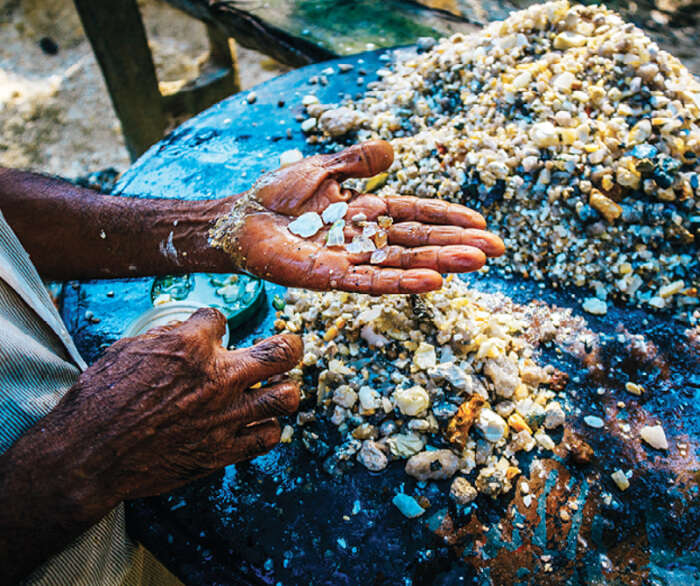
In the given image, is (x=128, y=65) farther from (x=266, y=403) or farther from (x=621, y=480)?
(x=621, y=480)

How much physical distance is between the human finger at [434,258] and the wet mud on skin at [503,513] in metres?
0.34

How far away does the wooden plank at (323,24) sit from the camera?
2623 millimetres

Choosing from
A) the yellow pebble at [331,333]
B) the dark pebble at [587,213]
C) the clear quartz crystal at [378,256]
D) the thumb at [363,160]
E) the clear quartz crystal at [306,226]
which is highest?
the thumb at [363,160]

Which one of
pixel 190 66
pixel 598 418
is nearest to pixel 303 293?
pixel 598 418

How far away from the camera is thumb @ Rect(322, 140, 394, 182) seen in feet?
4.29

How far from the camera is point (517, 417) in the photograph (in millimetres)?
1138

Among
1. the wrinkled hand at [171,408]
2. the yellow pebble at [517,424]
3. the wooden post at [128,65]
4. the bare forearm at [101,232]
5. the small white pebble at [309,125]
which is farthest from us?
the wooden post at [128,65]

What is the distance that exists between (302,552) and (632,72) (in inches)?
59.2

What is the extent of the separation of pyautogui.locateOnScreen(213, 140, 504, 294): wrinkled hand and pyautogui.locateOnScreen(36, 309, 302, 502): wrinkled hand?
221mm

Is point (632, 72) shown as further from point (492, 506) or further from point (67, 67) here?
point (67, 67)

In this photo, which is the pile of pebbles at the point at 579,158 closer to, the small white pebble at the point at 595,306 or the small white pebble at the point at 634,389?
the small white pebble at the point at 595,306

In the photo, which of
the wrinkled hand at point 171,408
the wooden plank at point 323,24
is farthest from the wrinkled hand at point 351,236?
the wooden plank at point 323,24

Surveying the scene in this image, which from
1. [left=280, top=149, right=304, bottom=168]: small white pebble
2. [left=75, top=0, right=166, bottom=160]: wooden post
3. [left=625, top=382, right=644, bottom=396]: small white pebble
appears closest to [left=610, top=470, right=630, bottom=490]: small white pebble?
[left=625, top=382, right=644, bottom=396]: small white pebble

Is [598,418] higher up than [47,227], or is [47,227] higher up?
[47,227]
